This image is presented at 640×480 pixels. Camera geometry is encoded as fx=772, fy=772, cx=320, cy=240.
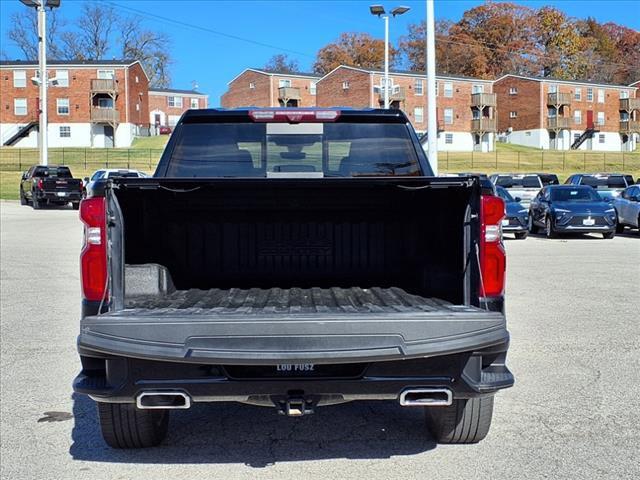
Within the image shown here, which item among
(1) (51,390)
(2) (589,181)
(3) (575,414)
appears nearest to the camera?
(3) (575,414)

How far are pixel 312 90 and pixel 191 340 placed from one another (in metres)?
76.7

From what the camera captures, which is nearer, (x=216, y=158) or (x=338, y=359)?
(x=338, y=359)

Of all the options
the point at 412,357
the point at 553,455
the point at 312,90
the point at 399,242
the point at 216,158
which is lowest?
the point at 553,455

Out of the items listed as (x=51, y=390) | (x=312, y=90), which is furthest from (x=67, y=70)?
(x=51, y=390)

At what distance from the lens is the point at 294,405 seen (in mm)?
3883

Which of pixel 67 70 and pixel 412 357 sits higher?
pixel 67 70

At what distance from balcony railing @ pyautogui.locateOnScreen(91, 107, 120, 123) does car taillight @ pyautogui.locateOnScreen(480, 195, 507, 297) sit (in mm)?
65599

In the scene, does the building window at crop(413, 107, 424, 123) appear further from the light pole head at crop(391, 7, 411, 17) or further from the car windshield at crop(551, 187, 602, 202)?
the car windshield at crop(551, 187, 602, 202)

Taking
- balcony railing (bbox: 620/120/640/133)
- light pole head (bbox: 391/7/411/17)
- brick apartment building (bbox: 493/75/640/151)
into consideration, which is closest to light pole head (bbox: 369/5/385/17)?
light pole head (bbox: 391/7/411/17)

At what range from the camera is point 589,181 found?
102 feet

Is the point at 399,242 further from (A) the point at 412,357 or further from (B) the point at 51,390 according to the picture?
(B) the point at 51,390

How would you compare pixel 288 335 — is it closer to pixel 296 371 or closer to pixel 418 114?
pixel 296 371

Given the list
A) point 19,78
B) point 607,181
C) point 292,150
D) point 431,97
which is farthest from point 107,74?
point 292,150

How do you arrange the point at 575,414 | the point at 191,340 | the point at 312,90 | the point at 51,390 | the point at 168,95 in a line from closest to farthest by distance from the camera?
the point at 191,340 → the point at 575,414 → the point at 51,390 → the point at 312,90 → the point at 168,95
